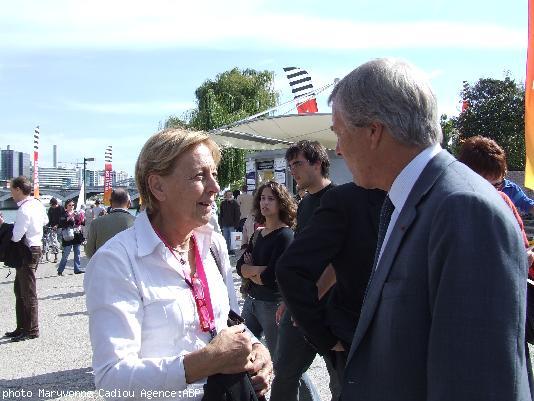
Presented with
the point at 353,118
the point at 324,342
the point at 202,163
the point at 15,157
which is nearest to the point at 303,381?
the point at 324,342

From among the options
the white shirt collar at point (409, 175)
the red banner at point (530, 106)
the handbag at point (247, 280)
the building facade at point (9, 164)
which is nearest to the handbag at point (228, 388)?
the white shirt collar at point (409, 175)

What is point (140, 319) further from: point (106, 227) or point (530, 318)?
point (106, 227)

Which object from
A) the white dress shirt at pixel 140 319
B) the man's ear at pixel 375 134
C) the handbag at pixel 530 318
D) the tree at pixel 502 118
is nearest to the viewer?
the man's ear at pixel 375 134

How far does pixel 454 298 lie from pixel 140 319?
124 centimetres

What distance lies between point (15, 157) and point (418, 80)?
129m

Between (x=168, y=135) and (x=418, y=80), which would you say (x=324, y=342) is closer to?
(x=168, y=135)

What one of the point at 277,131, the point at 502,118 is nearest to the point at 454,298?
the point at 277,131

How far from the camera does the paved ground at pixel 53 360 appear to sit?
18.4ft

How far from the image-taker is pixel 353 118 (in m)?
1.73

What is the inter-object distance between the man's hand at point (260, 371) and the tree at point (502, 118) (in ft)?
115

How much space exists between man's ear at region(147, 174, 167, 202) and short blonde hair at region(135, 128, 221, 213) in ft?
0.07

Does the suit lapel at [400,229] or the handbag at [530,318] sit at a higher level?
the suit lapel at [400,229]

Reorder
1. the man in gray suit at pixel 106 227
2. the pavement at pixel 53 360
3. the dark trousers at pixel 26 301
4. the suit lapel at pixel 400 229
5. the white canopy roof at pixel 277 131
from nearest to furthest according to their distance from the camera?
the suit lapel at pixel 400 229
the pavement at pixel 53 360
the man in gray suit at pixel 106 227
the dark trousers at pixel 26 301
the white canopy roof at pixel 277 131

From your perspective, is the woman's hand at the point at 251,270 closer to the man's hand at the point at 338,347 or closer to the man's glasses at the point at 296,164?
the man's glasses at the point at 296,164
